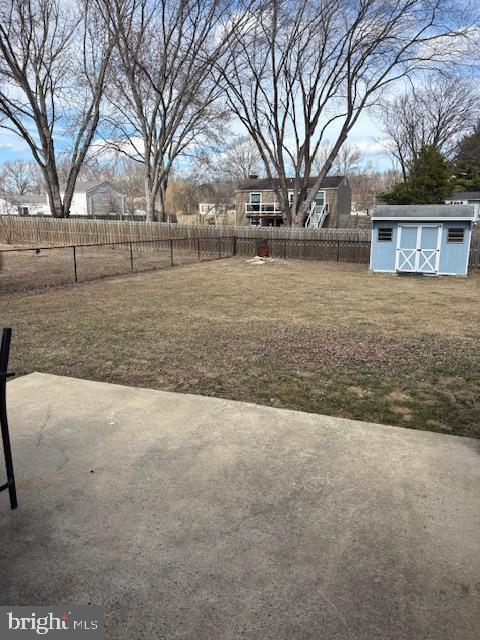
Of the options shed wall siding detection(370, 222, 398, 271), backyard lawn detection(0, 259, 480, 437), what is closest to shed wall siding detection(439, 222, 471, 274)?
shed wall siding detection(370, 222, 398, 271)

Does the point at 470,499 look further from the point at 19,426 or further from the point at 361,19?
the point at 361,19

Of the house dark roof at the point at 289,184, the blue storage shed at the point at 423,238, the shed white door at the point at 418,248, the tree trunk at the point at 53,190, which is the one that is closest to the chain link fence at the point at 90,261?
the tree trunk at the point at 53,190

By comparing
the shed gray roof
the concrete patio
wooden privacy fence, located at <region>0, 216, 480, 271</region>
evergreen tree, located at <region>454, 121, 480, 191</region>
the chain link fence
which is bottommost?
the concrete patio

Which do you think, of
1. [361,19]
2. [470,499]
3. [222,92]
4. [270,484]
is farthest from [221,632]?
[222,92]

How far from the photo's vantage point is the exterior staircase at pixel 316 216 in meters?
36.4

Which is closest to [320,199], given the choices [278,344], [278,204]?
[278,204]

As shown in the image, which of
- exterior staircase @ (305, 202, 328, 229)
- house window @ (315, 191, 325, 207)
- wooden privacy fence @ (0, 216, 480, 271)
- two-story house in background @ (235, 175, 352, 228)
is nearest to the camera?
wooden privacy fence @ (0, 216, 480, 271)

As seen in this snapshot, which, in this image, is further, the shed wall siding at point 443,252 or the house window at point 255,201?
the house window at point 255,201

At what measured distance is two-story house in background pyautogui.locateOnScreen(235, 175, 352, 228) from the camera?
3834cm

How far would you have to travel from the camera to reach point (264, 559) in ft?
6.80

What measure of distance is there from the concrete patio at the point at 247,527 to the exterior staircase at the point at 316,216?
3420cm

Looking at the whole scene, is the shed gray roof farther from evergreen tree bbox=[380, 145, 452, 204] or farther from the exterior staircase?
the exterior staircase

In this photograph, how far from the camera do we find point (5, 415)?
237 centimetres

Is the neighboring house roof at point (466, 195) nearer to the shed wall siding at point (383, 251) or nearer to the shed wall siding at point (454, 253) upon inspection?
the shed wall siding at point (454, 253)
